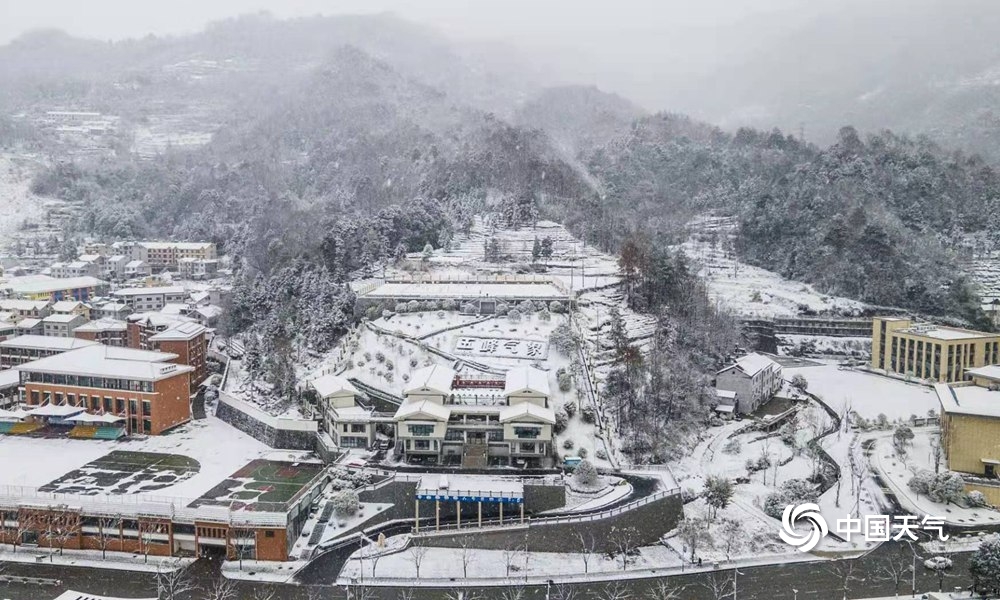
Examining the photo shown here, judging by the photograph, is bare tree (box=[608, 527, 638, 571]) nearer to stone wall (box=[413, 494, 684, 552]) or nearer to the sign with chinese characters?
stone wall (box=[413, 494, 684, 552])

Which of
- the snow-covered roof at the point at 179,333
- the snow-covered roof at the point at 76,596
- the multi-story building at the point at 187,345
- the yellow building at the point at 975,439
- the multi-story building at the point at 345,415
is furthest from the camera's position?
the multi-story building at the point at 187,345

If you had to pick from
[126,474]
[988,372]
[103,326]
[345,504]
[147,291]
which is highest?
[147,291]

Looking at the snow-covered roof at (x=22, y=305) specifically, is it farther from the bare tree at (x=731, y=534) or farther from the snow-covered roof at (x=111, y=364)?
the bare tree at (x=731, y=534)

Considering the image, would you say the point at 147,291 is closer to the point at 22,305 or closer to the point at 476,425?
the point at 22,305

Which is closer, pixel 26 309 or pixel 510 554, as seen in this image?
pixel 510 554

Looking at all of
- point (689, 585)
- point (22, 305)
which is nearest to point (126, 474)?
point (689, 585)

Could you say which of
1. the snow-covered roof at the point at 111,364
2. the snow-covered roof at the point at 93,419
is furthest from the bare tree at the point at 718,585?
the snow-covered roof at the point at 93,419

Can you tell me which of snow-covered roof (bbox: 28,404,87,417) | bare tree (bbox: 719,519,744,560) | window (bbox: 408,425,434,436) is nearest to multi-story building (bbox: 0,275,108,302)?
snow-covered roof (bbox: 28,404,87,417)
